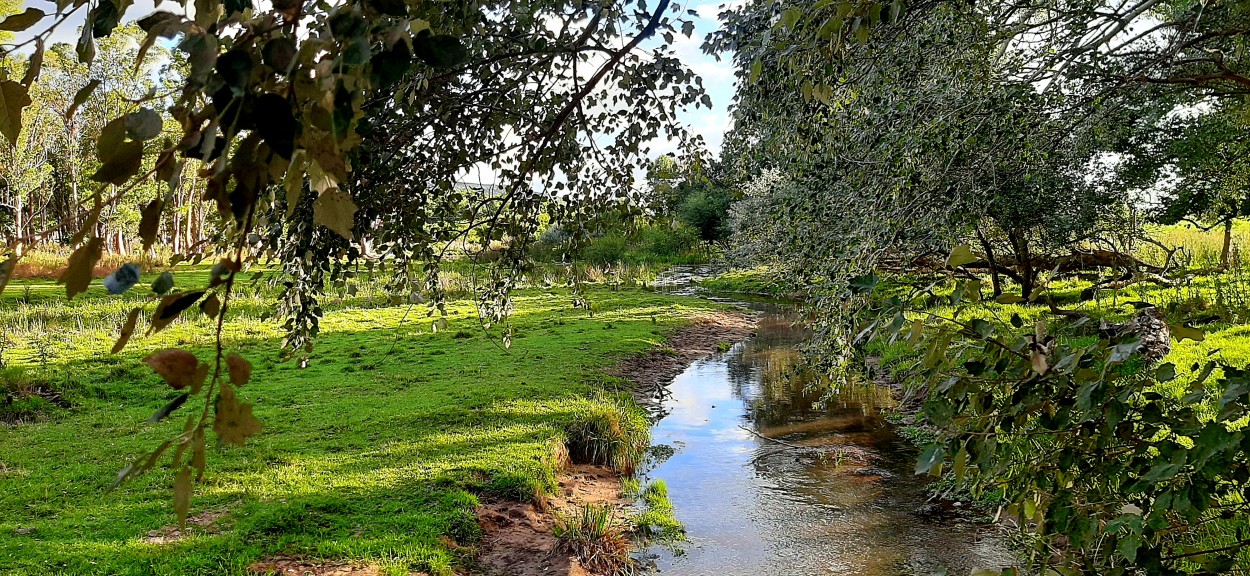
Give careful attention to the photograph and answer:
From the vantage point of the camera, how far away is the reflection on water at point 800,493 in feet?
25.5

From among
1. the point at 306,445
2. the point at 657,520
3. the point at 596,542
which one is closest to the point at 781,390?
the point at 657,520

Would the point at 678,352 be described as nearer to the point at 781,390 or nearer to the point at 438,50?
the point at 781,390

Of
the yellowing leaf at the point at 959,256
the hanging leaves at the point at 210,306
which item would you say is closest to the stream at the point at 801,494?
the yellowing leaf at the point at 959,256

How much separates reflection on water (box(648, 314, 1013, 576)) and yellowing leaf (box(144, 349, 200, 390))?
6.16 metres

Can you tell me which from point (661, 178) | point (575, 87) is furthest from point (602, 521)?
point (575, 87)

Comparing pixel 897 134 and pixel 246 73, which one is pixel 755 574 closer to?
pixel 897 134

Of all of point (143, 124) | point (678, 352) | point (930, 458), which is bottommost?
point (678, 352)

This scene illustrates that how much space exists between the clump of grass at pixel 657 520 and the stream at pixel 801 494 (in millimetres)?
137

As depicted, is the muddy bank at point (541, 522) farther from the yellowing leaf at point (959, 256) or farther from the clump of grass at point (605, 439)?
the yellowing leaf at point (959, 256)

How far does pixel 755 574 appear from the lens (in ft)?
24.9

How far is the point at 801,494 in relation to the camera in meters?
9.60

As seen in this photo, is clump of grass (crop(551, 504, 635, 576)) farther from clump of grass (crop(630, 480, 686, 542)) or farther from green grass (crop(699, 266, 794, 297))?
green grass (crop(699, 266, 794, 297))

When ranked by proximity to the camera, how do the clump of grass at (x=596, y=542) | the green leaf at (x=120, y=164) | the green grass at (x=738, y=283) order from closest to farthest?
the green leaf at (x=120, y=164) < the clump of grass at (x=596, y=542) < the green grass at (x=738, y=283)

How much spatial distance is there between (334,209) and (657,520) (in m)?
8.54
